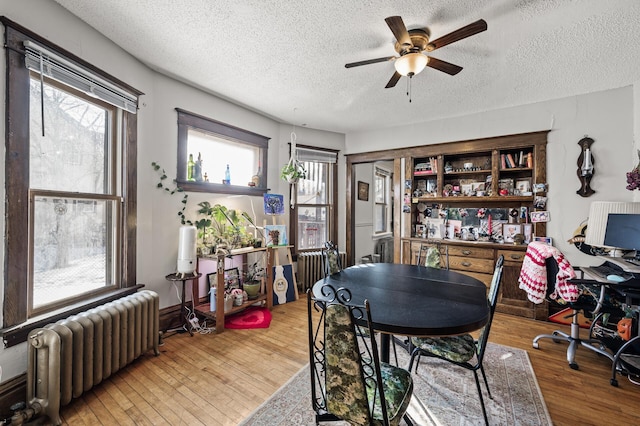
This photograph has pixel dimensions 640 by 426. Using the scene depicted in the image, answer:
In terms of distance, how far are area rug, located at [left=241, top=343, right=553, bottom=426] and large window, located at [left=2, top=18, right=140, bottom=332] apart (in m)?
1.69

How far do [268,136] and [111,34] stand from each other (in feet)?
7.00

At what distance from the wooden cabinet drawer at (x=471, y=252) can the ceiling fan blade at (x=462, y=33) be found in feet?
8.86

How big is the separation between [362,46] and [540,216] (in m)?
3.04

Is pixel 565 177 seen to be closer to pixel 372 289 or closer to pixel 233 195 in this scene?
pixel 372 289

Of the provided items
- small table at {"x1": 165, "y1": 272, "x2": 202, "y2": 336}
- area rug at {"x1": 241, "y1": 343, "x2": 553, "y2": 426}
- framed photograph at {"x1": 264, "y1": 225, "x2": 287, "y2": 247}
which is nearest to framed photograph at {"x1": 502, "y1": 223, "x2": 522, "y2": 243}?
area rug at {"x1": 241, "y1": 343, "x2": 553, "y2": 426}

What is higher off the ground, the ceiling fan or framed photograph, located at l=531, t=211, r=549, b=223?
the ceiling fan

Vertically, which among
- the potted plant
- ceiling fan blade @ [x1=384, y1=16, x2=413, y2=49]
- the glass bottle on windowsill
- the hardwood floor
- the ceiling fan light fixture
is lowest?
the hardwood floor

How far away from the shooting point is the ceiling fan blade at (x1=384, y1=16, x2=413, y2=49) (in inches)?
63.2

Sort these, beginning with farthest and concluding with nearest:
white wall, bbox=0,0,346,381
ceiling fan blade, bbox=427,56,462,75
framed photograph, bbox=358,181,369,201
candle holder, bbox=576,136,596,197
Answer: framed photograph, bbox=358,181,369,201 → candle holder, bbox=576,136,596,197 → ceiling fan blade, bbox=427,56,462,75 → white wall, bbox=0,0,346,381

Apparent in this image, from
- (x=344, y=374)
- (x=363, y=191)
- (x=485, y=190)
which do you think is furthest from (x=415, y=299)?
(x=363, y=191)

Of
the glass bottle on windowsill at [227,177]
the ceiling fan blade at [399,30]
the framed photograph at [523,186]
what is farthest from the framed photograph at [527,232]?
the glass bottle on windowsill at [227,177]

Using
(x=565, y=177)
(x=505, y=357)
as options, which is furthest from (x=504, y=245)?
(x=505, y=357)

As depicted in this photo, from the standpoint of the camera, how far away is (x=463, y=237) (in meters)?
3.94

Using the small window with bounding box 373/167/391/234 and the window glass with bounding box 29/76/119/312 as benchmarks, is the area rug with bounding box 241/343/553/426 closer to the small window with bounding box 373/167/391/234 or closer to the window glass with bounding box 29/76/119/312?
the window glass with bounding box 29/76/119/312
